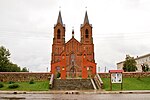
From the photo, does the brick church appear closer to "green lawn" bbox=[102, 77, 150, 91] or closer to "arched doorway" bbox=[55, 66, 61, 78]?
"arched doorway" bbox=[55, 66, 61, 78]

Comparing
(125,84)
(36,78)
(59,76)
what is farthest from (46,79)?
(125,84)

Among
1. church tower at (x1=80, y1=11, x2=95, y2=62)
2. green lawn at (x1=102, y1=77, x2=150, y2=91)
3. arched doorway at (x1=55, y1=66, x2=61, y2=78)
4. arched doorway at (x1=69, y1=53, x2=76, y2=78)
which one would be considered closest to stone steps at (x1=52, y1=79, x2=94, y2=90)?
green lawn at (x1=102, y1=77, x2=150, y2=91)

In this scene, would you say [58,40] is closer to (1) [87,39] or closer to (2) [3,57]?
(1) [87,39]

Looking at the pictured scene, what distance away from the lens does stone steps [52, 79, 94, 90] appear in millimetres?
37625

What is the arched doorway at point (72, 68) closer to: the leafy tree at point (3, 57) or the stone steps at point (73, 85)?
Answer: the leafy tree at point (3, 57)

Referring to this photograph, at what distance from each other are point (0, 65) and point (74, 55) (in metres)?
24.3

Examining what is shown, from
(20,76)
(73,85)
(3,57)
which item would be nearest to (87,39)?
(3,57)

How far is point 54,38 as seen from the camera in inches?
3019

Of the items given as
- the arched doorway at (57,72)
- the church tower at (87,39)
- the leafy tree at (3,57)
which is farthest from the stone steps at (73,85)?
the church tower at (87,39)

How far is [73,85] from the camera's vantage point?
127 ft

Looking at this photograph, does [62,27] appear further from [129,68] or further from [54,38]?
[129,68]

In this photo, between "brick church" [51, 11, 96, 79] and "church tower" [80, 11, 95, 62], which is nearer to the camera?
"brick church" [51, 11, 96, 79]

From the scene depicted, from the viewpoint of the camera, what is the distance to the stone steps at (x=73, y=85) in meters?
37.6

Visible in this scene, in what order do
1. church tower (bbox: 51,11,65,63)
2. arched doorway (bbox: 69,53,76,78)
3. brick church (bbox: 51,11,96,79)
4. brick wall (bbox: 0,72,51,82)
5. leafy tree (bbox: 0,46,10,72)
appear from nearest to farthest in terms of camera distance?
brick wall (bbox: 0,72,51,82) → leafy tree (bbox: 0,46,10,72) → arched doorway (bbox: 69,53,76,78) → brick church (bbox: 51,11,96,79) → church tower (bbox: 51,11,65,63)
